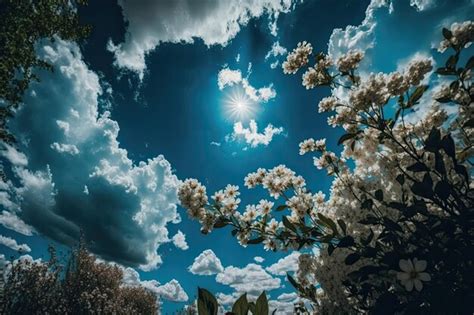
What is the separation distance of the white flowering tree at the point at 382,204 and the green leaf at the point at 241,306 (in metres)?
1.20

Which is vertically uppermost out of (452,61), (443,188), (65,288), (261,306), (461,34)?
(65,288)

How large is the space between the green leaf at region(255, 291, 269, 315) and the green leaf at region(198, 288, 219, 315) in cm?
14

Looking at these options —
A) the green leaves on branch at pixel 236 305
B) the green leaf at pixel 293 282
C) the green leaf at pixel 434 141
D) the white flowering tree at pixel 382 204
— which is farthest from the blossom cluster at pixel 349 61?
the green leaves on branch at pixel 236 305

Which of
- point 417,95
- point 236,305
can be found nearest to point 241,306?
point 236,305

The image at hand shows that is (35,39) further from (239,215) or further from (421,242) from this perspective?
(421,242)

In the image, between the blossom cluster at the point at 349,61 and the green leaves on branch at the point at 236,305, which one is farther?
the blossom cluster at the point at 349,61

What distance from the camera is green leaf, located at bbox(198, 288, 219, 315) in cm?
86

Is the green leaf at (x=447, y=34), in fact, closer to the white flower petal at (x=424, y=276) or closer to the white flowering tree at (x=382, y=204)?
the white flowering tree at (x=382, y=204)

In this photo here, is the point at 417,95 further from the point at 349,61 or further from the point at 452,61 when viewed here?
the point at 349,61

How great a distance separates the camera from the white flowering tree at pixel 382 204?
5.50 ft

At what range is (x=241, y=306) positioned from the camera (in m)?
0.88

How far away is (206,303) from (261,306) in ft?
0.62

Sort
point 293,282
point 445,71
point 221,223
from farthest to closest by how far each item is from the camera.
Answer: point 293,282, point 221,223, point 445,71

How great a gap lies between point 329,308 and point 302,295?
19.1 inches
